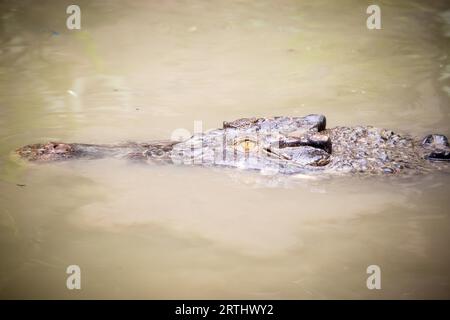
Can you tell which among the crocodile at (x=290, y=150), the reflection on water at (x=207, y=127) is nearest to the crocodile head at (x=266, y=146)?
the crocodile at (x=290, y=150)

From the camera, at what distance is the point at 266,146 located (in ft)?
12.3

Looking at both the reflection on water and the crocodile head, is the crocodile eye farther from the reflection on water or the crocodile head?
the reflection on water

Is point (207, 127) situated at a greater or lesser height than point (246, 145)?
greater

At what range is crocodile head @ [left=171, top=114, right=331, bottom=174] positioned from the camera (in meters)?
3.69

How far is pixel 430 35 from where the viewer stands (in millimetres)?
7781

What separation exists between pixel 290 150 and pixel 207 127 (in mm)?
1573

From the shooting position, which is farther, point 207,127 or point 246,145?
point 207,127

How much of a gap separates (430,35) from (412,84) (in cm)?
246

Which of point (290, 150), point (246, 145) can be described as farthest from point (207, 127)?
point (290, 150)

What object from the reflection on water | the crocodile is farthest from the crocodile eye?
the reflection on water

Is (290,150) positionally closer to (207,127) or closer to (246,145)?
(246,145)

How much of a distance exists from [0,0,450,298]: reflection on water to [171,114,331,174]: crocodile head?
139 millimetres

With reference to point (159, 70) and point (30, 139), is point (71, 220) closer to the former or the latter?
point (30, 139)

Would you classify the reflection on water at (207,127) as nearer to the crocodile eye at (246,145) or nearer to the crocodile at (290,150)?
the crocodile at (290,150)
